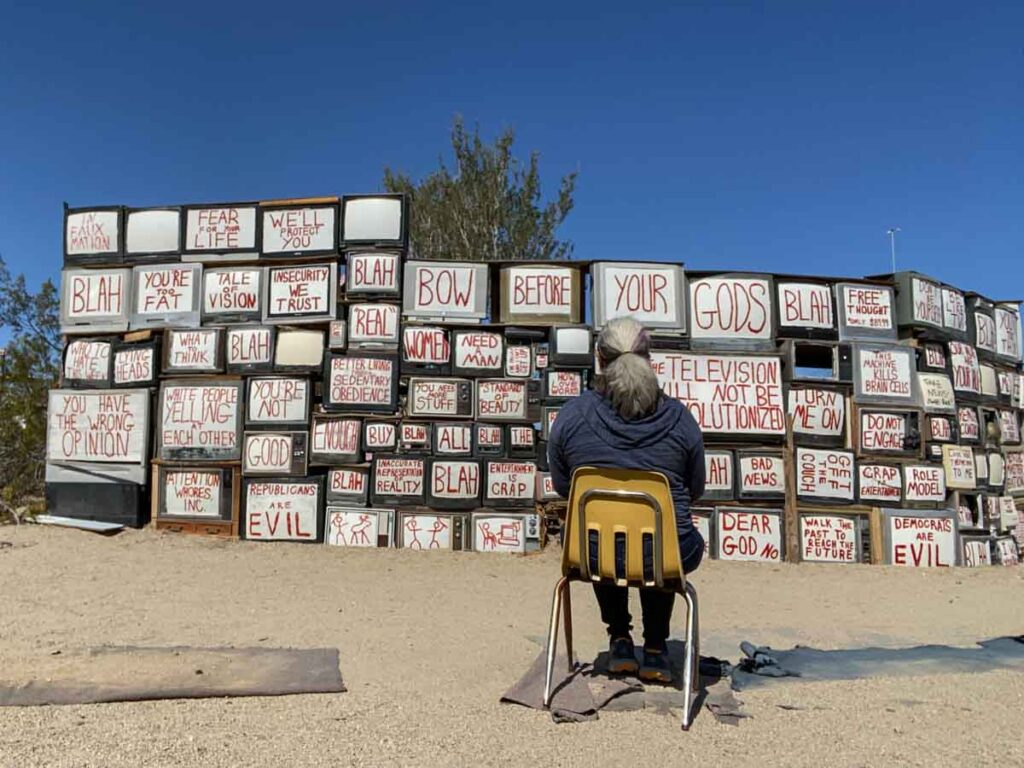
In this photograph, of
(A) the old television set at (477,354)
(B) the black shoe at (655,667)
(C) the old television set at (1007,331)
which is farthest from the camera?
(C) the old television set at (1007,331)

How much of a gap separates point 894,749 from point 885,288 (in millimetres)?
6726

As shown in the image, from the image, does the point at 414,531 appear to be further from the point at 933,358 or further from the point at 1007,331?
the point at 1007,331

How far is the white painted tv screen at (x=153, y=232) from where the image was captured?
8445mm

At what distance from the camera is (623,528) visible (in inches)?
117

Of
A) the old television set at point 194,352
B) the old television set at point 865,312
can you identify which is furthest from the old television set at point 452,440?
the old television set at point 865,312

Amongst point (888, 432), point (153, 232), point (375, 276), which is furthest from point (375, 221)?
point (888, 432)

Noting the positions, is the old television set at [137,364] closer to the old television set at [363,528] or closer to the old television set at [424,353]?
the old television set at [363,528]

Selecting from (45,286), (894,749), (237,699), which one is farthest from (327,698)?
(45,286)

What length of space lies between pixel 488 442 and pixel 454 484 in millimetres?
555

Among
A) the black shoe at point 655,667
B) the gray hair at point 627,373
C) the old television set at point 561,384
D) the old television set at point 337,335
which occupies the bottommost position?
the black shoe at point 655,667

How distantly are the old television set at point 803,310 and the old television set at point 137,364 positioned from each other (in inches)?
264

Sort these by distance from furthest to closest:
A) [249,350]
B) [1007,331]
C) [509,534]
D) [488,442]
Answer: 1. [1007,331]
2. [249,350]
3. [488,442]
4. [509,534]

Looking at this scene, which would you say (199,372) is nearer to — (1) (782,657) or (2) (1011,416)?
(1) (782,657)

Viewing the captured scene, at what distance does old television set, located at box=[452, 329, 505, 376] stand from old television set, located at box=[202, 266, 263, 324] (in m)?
2.19
